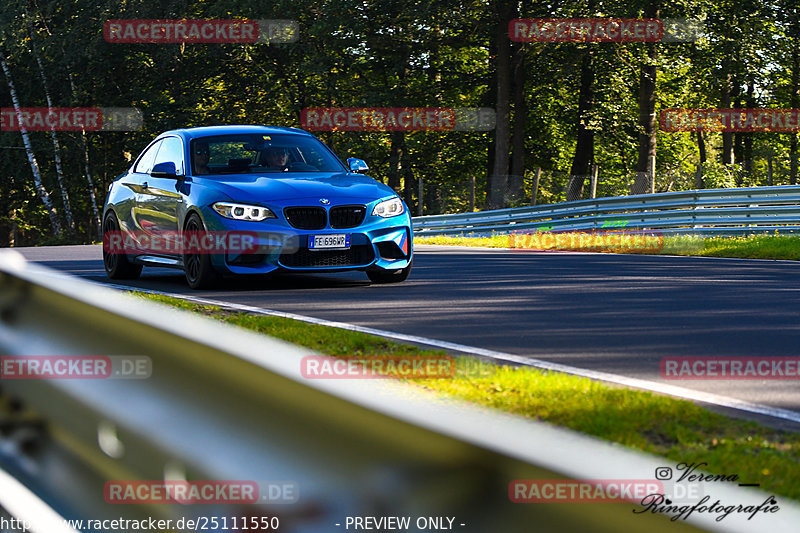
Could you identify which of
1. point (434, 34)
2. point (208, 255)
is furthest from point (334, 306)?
point (434, 34)

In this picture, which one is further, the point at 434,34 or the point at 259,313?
the point at 434,34

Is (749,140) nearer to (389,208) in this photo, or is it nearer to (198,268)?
(389,208)

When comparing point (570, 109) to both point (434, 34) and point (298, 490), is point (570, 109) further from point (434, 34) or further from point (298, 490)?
point (298, 490)

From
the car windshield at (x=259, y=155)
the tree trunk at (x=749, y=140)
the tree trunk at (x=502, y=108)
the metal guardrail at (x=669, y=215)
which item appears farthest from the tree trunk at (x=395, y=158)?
the car windshield at (x=259, y=155)

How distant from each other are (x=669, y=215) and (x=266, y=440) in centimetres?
2242

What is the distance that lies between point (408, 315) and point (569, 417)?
4.19 metres

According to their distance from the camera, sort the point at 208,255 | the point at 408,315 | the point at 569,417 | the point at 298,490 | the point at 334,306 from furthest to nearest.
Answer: the point at 208,255, the point at 334,306, the point at 408,315, the point at 569,417, the point at 298,490

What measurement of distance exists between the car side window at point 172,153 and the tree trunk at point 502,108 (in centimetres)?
2293

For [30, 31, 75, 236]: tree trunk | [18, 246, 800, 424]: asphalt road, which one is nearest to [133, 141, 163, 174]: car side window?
[18, 246, 800, 424]: asphalt road

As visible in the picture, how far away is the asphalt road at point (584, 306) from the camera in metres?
7.17

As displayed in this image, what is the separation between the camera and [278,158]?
12523 millimetres

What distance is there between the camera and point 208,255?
11.4m

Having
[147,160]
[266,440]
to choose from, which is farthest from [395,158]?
[266,440]

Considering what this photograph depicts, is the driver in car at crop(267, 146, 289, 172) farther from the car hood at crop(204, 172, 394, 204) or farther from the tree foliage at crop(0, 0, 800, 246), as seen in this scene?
the tree foliage at crop(0, 0, 800, 246)
